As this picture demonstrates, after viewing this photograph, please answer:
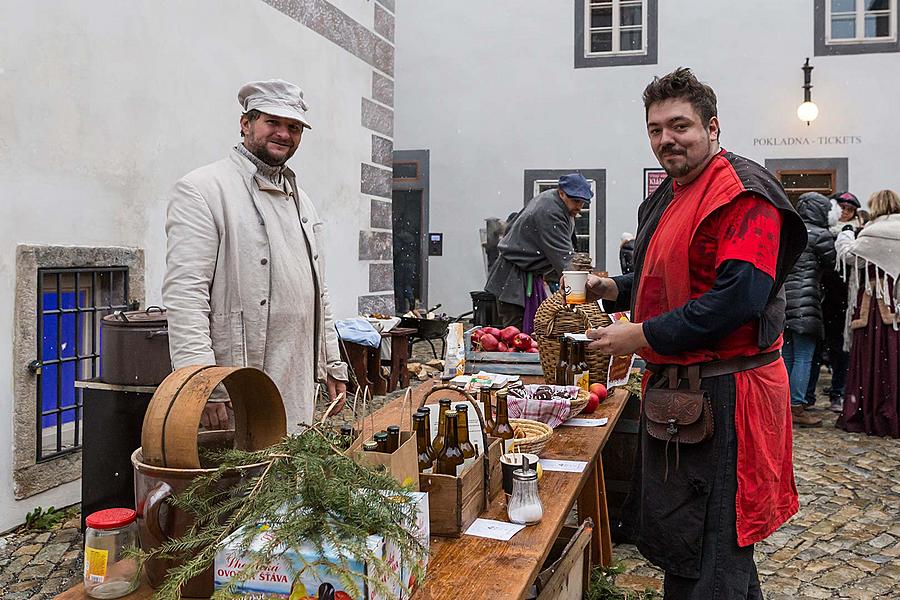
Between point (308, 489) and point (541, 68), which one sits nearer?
point (308, 489)

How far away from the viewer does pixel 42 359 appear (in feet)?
14.2

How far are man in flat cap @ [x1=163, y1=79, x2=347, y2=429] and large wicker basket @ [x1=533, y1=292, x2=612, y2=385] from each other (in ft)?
3.65

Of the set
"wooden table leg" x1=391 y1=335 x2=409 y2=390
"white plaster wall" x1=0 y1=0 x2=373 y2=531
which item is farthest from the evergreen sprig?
A: "wooden table leg" x1=391 y1=335 x2=409 y2=390

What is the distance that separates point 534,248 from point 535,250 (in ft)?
0.07

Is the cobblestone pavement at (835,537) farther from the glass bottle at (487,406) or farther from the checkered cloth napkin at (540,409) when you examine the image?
the glass bottle at (487,406)

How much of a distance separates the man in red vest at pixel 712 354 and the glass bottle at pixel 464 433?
0.52 metres

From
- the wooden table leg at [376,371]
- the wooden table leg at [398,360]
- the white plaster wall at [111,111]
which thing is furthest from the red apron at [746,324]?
the wooden table leg at [398,360]

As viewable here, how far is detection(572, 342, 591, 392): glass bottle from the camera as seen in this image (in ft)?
11.4

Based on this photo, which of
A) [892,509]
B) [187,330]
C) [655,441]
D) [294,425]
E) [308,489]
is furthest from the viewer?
[892,509]

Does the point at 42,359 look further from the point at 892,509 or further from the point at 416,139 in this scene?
the point at 416,139

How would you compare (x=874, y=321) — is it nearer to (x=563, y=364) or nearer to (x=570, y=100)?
(x=563, y=364)

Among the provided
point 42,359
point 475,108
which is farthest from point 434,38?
point 42,359

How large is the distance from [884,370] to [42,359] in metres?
5.98

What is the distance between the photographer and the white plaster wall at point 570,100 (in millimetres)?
11375
